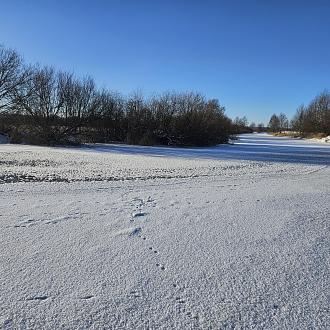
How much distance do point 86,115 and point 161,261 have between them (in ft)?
112

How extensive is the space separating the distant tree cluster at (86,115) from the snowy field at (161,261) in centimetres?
2837

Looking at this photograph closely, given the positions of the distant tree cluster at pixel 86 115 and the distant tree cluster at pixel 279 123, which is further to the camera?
the distant tree cluster at pixel 279 123

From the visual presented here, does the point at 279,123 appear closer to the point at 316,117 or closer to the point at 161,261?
the point at 316,117

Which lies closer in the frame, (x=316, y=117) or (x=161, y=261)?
(x=161, y=261)

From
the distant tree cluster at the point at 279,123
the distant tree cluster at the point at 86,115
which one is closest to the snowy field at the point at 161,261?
the distant tree cluster at the point at 86,115

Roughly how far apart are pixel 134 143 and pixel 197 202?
3017 centimetres

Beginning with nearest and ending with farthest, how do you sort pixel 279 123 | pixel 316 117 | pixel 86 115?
pixel 86 115, pixel 316 117, pixel 279 123

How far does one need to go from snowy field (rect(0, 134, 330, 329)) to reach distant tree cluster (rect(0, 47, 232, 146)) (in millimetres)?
28373

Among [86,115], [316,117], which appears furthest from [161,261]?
[316,117]

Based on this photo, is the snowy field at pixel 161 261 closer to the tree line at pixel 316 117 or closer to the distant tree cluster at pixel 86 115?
the distant tree cluster at pixel 86 115

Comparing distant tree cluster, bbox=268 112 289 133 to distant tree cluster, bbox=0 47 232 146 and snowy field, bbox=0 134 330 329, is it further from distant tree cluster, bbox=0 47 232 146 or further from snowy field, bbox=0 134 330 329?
snowy field, bbox=0 134 330 329

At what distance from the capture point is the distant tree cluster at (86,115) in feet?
117

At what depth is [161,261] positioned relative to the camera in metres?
4.53

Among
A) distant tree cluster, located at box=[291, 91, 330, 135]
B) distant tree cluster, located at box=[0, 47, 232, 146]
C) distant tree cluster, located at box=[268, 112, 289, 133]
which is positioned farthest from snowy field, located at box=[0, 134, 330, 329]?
distant tree cluster, located at box=[268, 112, 289, 133]
